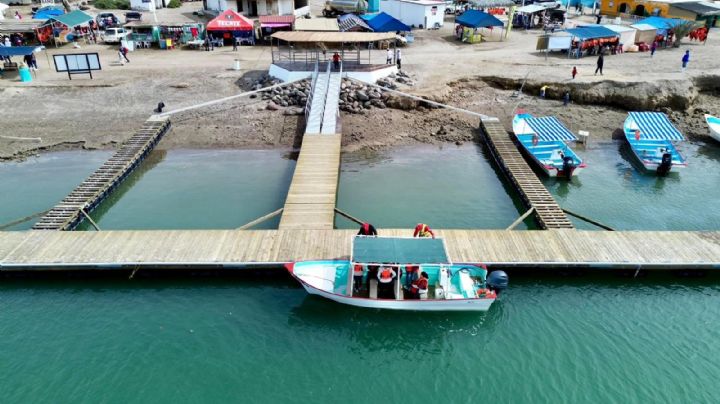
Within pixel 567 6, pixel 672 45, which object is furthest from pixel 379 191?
pixel 567 6

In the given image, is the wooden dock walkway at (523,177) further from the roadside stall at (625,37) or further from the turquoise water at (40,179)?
the turquoise water at (40,179)

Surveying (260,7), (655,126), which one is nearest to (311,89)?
(655,126)

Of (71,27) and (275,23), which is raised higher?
(71,27)

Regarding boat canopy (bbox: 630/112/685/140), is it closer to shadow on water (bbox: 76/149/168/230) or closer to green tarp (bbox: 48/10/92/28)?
shadow on water (bbox: 76/149/168/230)

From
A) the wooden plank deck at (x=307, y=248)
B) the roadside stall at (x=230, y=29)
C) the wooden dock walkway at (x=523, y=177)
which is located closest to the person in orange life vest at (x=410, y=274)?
the wooden plank deck at (x=307, y=248)

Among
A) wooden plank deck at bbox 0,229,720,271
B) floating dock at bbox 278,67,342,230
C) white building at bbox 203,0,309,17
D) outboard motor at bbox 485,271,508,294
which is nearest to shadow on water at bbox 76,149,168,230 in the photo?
wooden plank deck at bbox 0,229,720,271

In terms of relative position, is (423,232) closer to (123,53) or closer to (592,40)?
(592,40)
